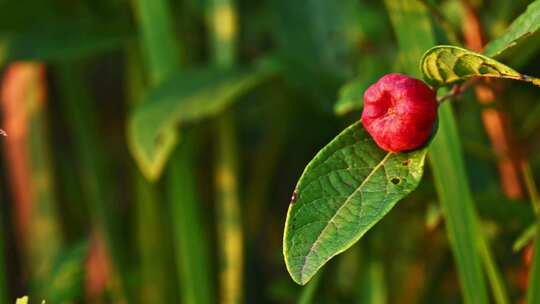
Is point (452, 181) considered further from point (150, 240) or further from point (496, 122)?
point (150, 240)

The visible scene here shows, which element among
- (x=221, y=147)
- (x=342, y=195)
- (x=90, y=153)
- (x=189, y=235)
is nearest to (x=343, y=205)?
(x=342, y=195)

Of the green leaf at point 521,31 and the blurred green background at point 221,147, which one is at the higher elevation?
the green leaf at point 521,31

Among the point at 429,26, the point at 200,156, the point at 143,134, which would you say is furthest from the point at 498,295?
the point at 200,156

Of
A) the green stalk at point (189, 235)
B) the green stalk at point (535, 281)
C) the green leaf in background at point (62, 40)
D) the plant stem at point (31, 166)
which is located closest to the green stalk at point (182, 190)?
the green stalk at point (189, 235)

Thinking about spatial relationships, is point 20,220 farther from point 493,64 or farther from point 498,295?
point 493,64

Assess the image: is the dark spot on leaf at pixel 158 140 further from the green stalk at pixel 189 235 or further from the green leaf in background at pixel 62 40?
the green leaf in background at pixel 62 40
